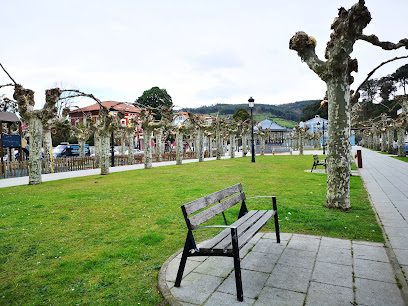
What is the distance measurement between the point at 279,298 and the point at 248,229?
95 centimetres

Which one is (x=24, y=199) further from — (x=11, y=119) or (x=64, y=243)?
(x=11, y=119)

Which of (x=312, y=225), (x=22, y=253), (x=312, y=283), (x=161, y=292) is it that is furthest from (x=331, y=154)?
(x=22, y=253)

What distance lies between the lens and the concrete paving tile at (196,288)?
2.94 meters

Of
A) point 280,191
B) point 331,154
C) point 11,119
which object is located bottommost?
point 280,191

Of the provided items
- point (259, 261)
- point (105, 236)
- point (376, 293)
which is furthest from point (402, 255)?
point (105, 236)

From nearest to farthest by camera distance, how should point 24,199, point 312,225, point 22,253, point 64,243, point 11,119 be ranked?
point 22,253, point 64,243, point 312,225, point 24,199, point 11,119

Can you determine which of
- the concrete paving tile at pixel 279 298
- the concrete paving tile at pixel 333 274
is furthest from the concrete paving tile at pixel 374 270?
the concrete paving tile at pixel 279 298

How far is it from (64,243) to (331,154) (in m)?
5.97

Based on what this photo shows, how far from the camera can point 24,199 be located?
29.6 feet

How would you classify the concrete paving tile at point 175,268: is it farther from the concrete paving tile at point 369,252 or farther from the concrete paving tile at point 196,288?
the concrete paving tile at point 369,252

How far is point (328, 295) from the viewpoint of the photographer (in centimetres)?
293

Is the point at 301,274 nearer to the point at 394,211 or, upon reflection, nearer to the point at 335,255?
the point at 335,255

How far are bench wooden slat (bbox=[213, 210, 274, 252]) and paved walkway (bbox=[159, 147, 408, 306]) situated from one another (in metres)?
0.50

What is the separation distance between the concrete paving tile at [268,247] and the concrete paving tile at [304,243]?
0.19 meters
